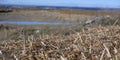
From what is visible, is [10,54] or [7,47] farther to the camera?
[7,47]

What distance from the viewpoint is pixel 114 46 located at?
3.71 meters

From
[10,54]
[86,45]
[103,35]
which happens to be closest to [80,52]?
[86,45]

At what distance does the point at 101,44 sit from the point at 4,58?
1.09 metres

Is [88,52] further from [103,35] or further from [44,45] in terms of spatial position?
[103,35]

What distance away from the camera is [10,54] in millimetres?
3334

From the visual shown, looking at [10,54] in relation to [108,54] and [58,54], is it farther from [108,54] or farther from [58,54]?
[108,54]

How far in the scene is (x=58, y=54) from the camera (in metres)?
3.30

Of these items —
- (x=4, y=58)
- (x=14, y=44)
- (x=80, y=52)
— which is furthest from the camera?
(x=14, y=44)

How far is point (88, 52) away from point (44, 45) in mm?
499

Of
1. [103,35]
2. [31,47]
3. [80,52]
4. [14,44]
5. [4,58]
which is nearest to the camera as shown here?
[4,58]

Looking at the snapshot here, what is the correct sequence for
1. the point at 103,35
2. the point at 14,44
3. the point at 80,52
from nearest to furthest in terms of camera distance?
the point at 80,52 < the point at 14,44 < the point at 103,35

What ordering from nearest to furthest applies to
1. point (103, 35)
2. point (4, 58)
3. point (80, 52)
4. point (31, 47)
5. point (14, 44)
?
point (4, 58), point (80, 52), point (31, 47), point (14, 44), point (103, 35)

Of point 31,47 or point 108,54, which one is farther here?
point 31,47

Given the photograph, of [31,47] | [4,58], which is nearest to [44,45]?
[31,47]
